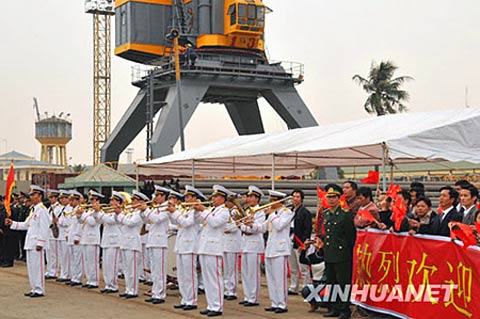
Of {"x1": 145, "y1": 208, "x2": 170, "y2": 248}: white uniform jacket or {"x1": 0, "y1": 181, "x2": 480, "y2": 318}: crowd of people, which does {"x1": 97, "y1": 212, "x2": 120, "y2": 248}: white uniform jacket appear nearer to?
{"x1": 0, "y1": 181, "x2": 480, "y2": 318}: crowd of people

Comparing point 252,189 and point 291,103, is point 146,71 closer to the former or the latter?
point 291,103

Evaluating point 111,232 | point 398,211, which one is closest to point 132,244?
point 111,232

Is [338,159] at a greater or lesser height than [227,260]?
greater

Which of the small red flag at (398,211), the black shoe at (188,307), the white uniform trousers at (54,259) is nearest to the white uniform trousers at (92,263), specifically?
the white uniform trousers at (54,259)

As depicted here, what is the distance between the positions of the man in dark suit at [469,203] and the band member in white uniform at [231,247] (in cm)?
369

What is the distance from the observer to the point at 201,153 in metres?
16.7

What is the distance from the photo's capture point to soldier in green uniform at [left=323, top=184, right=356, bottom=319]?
31.3 ft

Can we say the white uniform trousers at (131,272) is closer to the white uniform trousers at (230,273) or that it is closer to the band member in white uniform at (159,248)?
the band member in white uniform at (159,248)

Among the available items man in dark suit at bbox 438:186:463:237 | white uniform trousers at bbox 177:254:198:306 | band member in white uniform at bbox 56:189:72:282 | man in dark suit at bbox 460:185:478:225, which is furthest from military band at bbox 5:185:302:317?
man in dark suit at bbox 460:185:478:225

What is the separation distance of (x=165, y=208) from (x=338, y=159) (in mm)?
5085

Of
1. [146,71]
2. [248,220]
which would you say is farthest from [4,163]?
[248,220]

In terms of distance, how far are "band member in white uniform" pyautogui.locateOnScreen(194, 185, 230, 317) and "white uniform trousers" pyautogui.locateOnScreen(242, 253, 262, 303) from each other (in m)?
0.72

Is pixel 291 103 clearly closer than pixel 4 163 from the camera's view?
Yes

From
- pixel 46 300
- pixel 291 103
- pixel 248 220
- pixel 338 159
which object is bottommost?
pixel 46 300
